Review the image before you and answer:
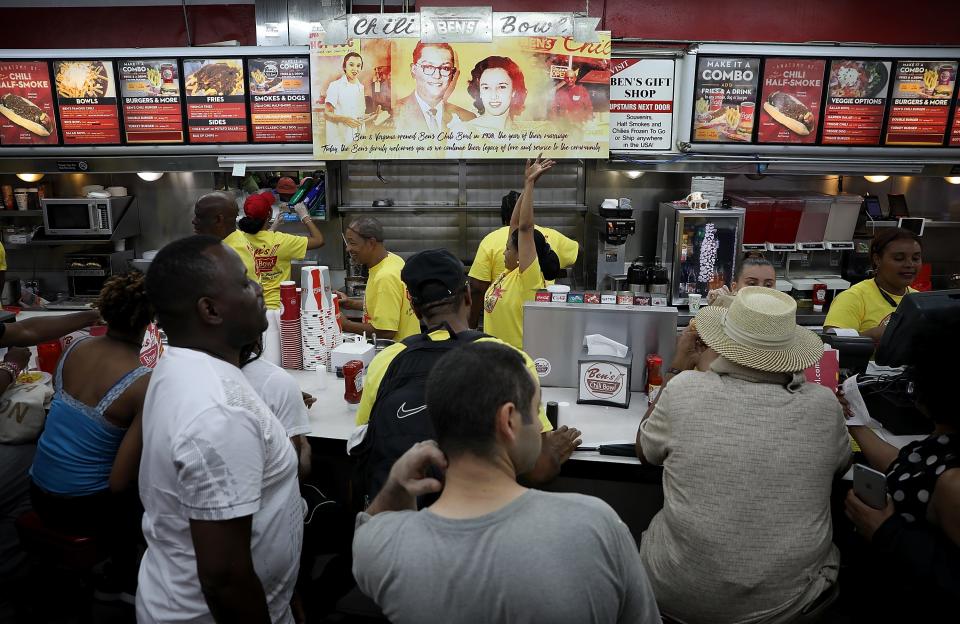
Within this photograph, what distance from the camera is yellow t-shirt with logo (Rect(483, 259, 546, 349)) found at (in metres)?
3.88

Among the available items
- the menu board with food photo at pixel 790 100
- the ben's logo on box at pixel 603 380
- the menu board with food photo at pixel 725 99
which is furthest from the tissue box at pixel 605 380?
the menu board with food photo at pixel 790 100

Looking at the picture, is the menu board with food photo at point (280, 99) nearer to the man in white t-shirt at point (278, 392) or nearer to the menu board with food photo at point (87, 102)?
the menu board with food photo at point (87, 102)

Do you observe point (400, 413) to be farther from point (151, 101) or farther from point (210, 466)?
point (151, 101)

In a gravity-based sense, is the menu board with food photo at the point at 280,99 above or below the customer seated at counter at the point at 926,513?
above

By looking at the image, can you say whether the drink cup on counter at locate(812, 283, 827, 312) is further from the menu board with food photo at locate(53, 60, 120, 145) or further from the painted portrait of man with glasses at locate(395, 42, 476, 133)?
the menu board with food photo at locate(53, 60, 120, 145)

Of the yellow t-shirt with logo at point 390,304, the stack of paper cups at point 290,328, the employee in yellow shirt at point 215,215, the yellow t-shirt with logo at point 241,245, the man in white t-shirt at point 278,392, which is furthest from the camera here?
the yellow t-shirt with logo at point 241,245

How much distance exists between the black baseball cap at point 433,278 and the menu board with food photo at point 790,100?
4.07 metres

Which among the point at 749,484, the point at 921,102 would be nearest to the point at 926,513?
the point at 749,484

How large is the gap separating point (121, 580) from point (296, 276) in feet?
12.3

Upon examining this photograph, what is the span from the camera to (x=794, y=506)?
1820 mm

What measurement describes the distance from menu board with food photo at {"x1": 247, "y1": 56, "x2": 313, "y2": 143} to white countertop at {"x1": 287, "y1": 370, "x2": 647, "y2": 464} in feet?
9.28

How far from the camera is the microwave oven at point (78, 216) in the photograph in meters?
5.82

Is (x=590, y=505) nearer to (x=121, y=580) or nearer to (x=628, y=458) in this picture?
(x=628, y=458)

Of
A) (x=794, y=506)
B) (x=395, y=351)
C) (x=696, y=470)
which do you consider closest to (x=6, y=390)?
(x=395, y=351)
